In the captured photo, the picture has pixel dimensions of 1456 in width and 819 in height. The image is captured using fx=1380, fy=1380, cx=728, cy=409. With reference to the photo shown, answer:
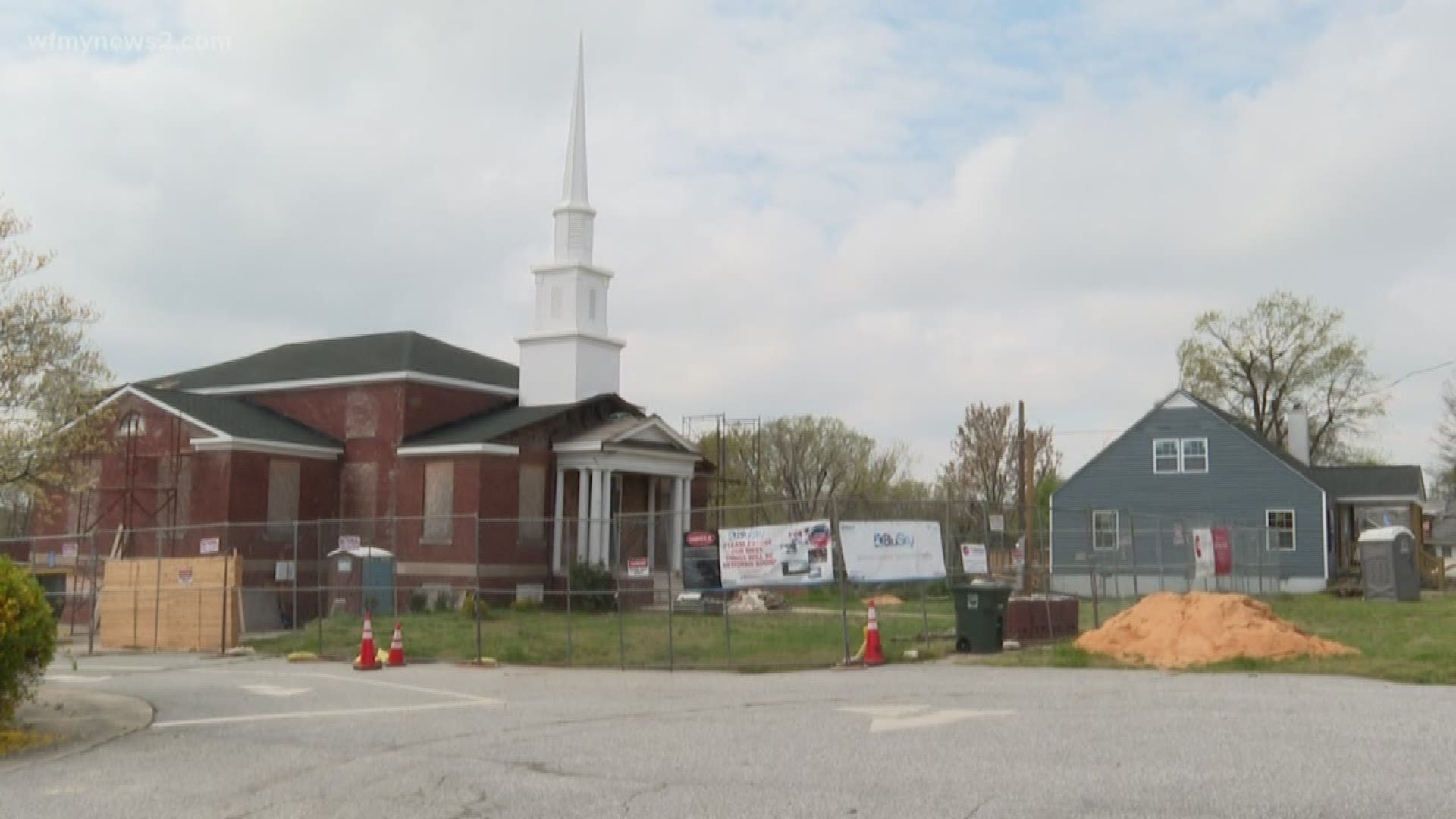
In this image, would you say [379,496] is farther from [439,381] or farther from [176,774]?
[176,774]

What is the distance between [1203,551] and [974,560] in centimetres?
1232

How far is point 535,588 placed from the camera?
1319 inches

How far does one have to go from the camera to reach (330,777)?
1070 centimetres

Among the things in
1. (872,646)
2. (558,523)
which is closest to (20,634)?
(872,646)

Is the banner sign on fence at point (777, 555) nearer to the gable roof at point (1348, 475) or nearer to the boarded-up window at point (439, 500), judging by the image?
the boarded-up window at point (439, 500)

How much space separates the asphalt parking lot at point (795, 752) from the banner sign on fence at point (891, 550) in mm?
2036

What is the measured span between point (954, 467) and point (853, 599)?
28497mm

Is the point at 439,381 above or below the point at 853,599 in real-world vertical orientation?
above

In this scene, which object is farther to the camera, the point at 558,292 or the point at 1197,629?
the point at 558,292

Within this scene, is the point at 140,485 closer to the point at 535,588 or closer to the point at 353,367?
the point at 353,367

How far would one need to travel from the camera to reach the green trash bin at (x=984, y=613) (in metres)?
19.9

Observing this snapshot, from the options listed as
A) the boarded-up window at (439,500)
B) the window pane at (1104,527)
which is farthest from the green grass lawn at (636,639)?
the window pane at (1104,527)

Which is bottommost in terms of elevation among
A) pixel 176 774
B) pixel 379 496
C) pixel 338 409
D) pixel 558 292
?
pixel 176 774

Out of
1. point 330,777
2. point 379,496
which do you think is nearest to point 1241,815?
point 330,777
